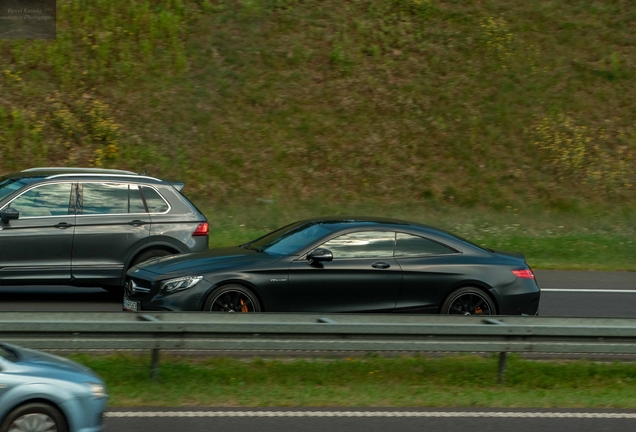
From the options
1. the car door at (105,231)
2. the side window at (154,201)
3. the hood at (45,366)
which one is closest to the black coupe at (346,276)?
the car door at (105,231)

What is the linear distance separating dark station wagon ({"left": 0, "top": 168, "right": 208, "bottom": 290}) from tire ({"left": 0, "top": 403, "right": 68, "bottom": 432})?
646 cm

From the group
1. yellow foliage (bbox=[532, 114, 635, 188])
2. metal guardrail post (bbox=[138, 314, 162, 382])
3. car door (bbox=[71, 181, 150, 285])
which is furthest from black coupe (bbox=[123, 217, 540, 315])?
yellow foliage (bbox=[532, 114, 635, 188])

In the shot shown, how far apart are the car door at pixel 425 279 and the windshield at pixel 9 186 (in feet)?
17.0

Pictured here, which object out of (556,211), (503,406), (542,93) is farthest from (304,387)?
(542,93)

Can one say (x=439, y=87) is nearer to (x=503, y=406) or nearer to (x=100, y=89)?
(x=100, y=89)

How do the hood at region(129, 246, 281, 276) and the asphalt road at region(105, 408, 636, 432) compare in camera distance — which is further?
the hood at region(129, 246, 281, 276)

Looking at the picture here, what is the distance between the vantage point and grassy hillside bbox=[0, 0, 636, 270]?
73.9 ft

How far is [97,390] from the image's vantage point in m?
5.79

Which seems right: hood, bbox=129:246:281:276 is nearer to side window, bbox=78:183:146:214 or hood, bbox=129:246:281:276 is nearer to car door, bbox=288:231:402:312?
car door, bbox=288:231:402:312

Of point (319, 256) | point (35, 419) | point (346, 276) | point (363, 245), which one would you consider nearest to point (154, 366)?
point (35, 419)

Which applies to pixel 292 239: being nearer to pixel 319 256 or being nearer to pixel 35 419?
pixel 319 256

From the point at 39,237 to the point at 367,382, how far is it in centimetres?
554

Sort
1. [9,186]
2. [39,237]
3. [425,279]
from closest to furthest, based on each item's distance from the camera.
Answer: [425,279] < [39,237] < [9,186]

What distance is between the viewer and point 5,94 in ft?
77.5
